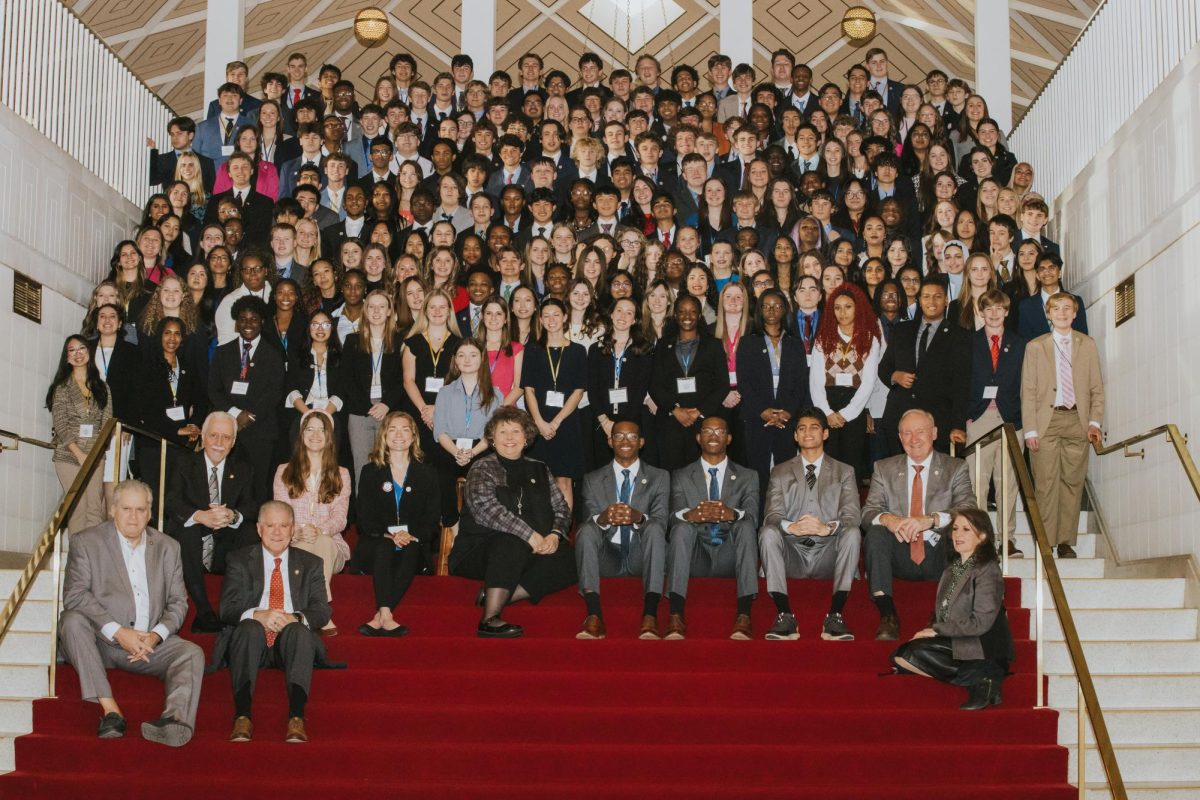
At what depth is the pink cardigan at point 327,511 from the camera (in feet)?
26.3

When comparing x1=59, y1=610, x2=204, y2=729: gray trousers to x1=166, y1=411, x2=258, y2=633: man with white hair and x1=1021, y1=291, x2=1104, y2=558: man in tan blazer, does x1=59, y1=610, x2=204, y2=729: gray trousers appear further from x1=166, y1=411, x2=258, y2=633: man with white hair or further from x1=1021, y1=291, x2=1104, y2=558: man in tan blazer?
x1=1021, y1=291, x2=1104, y2=558: man in tan blazer

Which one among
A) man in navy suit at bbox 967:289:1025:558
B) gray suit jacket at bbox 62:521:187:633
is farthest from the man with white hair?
man in navy suit at bbox 967:289:1025:558

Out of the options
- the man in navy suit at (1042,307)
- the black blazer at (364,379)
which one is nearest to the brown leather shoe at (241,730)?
the black blazer at (364,379)

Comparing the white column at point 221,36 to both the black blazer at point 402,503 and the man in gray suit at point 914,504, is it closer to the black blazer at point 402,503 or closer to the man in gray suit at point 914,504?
the black blazer at point 402,503

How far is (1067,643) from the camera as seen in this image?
6.48m

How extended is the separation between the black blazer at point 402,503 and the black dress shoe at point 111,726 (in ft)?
5.65

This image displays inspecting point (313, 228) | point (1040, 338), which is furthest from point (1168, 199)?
point (313, 228)

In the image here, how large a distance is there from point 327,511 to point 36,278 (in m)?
3.33

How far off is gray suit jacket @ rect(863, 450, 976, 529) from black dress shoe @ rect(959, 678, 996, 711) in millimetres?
1216

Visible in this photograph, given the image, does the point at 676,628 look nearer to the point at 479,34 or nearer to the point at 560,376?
the point at 560,376

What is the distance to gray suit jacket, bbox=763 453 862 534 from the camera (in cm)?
809

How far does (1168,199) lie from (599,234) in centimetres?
359

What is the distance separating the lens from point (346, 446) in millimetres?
9000

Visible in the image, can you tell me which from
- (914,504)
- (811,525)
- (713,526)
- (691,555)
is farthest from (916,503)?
(691,555)
